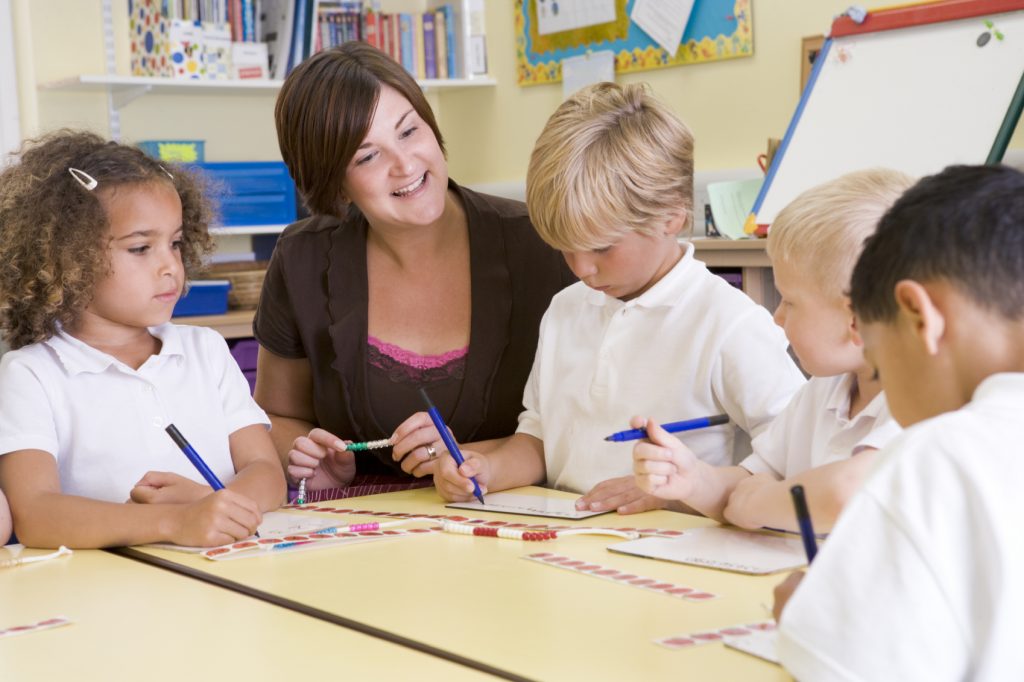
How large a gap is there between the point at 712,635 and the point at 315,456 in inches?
37.7

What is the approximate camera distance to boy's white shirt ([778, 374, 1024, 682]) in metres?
0.64

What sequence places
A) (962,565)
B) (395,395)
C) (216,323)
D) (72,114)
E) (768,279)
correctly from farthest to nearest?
(72,114), (216,323), (768,279), (395,395), (962,565)

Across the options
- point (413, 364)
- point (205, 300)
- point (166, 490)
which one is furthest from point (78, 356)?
point (205, 300)

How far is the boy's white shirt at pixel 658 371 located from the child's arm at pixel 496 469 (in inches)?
0.8

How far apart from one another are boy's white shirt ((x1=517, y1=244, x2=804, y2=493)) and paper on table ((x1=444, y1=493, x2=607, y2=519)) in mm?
137

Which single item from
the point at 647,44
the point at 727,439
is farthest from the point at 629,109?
the point at 647,44

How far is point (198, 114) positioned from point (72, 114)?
15.8 inches

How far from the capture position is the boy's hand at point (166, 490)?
1473 mm

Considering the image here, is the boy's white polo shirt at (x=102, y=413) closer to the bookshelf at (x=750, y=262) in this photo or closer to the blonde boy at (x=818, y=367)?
the blonde boy at (x=818, y=367)

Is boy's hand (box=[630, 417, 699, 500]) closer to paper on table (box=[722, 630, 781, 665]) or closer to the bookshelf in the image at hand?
paper on table (box=[722, 630, 781, 665])

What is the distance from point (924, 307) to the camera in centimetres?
71

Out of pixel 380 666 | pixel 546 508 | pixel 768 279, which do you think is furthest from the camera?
pixel 768 279

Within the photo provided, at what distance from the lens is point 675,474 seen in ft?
4.17

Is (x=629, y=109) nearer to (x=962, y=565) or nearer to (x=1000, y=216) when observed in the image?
(x=1000, y=216)
